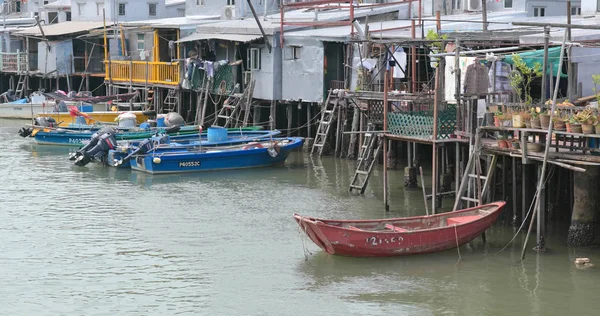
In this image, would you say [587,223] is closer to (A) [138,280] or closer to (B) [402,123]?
(B) [402,123]

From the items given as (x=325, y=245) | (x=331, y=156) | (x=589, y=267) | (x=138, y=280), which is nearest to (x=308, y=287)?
(x=325, y=245)

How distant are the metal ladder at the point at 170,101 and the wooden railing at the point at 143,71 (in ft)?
1.67

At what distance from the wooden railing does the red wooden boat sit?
25.0 m

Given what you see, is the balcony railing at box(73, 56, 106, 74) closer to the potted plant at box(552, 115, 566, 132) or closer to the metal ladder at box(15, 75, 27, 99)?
the metal ladder at box(15, 75, 27, 99)

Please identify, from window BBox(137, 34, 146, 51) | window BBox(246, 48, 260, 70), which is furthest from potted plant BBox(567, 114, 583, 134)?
window BBox(137, 34, 146, 51)

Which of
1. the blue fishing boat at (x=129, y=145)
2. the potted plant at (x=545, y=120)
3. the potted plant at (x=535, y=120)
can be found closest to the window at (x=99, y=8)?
the blue fishing boat at (x=129, y=145)

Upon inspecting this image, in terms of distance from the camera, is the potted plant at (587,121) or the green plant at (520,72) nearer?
the potted plant at (587,121)

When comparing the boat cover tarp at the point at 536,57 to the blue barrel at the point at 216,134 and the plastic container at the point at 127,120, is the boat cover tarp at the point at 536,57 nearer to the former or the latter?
the blue barrel at the point at 216,134

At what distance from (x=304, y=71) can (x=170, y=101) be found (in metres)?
11.5

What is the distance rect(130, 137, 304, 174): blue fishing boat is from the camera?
32.8 meters

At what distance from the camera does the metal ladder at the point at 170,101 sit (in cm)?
4569

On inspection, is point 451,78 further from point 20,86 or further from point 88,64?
point 20,86

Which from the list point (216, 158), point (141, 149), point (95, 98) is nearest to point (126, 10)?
point (95, 98)

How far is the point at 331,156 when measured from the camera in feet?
118
